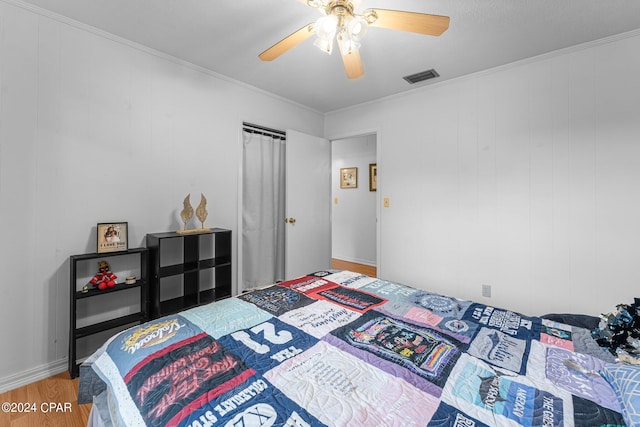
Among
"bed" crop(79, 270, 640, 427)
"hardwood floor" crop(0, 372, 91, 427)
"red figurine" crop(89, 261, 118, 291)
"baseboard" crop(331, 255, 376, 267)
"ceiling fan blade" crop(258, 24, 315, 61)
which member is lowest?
"hardwood floor" crop(0, 372, 91, 427)

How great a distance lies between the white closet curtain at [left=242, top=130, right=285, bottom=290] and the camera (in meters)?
3.33

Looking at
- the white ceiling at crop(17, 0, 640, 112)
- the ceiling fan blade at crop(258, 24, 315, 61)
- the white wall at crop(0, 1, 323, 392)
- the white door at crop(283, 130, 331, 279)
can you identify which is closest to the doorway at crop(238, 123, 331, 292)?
the white door at crop(283, 130, 331, 279)

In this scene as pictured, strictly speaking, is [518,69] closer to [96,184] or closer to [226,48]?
[226,48]

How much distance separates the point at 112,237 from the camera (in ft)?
7.24

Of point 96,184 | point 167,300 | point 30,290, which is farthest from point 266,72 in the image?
point 30,290

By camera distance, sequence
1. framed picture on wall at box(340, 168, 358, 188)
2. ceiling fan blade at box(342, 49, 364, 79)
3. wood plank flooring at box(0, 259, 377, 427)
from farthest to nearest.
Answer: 1. framed picture on wall at box(340, 168, 358, 188)
2. ceiling fan blade at box(342, 49, 364, 79)
3. wood plank flooring at box(0, 259, 377, 427)

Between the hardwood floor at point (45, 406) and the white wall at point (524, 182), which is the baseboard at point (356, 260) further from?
the hardwood floor at point (45, 406)

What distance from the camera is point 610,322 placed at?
115cm

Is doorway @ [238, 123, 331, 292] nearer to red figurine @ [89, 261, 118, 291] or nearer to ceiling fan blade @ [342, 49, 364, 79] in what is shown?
red figurine @ [89, 261, 118, 291]

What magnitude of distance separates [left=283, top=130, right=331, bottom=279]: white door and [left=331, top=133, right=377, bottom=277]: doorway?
4.17 feet

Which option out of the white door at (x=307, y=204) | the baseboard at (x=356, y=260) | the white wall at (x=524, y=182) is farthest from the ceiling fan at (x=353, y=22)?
the baseboard at (x=356, y=260)

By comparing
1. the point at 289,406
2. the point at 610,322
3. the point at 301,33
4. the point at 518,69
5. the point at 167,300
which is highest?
the point at 518,69

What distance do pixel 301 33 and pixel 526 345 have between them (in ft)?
6.57

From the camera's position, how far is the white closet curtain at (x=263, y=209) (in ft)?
10.9
